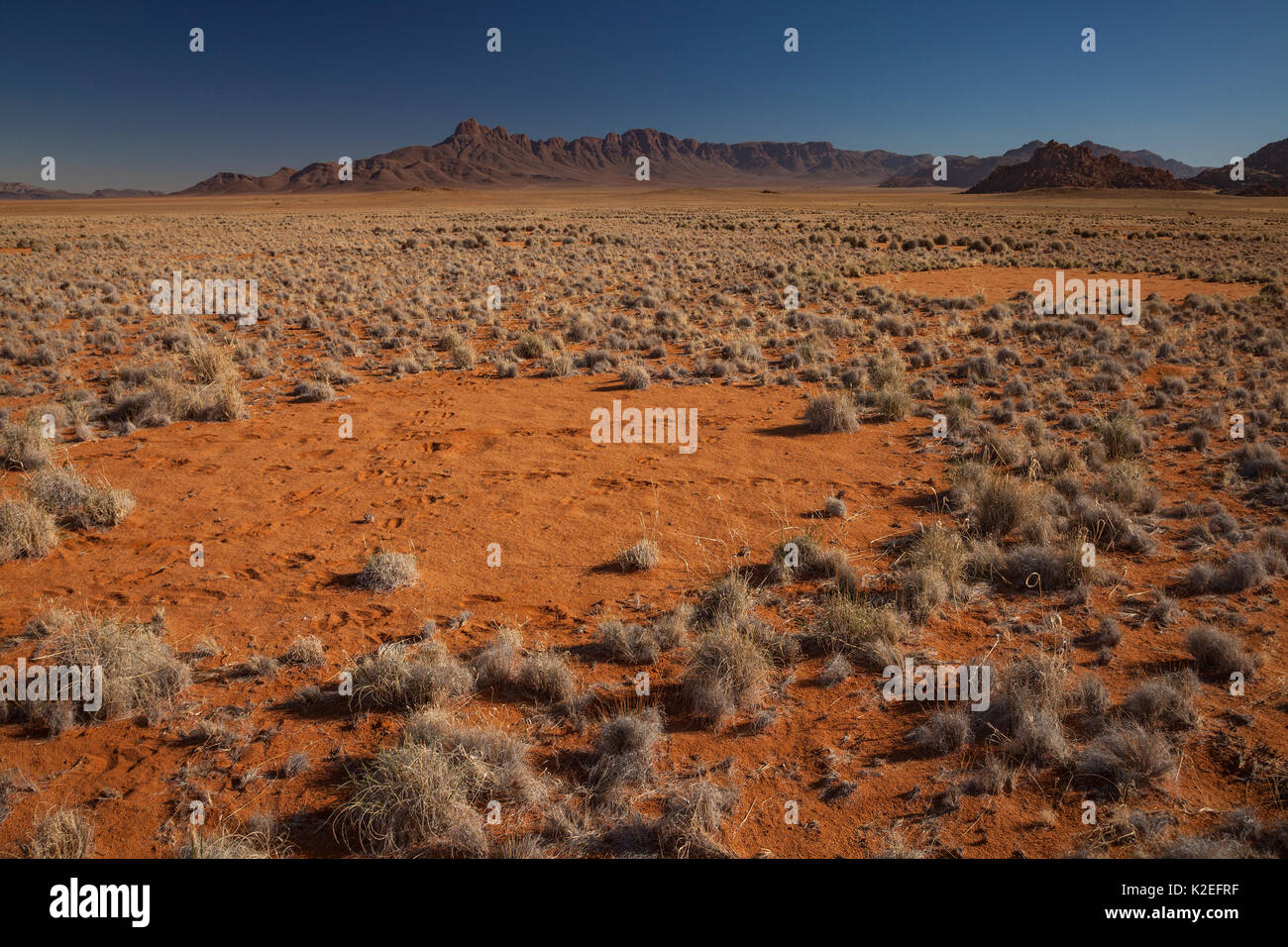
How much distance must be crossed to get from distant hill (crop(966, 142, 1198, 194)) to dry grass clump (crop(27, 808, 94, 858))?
130188 mm

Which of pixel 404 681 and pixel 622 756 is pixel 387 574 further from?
pixel 622 756

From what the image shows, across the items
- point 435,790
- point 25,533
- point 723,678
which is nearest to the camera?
point 435,790

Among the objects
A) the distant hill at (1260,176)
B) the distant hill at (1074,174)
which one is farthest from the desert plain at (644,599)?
the distant hill at (1074,174)

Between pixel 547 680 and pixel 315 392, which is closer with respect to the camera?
pixel 547 680

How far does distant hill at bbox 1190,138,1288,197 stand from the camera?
88.8 metres

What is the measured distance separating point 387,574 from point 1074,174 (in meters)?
135

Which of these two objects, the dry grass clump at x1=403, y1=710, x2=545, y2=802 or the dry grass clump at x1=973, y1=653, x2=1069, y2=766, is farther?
the dry grass clump at x1=973, y1=653, x2=1069, y2=766

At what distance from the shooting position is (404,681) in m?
4.45

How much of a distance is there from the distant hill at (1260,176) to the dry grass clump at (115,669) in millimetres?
118028

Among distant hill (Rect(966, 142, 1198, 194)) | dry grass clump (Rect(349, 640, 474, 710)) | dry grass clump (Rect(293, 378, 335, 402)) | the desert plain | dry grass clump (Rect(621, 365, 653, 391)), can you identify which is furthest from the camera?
distant hill (Rect(966, 142, 1198, 194))

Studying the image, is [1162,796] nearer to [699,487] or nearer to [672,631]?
[672,631]

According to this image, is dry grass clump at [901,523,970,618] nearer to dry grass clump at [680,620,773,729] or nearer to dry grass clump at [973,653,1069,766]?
dry grass clump at [973,653,1069,766]

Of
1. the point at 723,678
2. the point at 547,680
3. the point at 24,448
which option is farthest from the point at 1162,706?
the point at 24,448

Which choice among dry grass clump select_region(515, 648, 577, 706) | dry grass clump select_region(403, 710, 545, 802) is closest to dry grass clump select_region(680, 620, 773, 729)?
dry grass clump select_region(515, 648, 577, 706)
